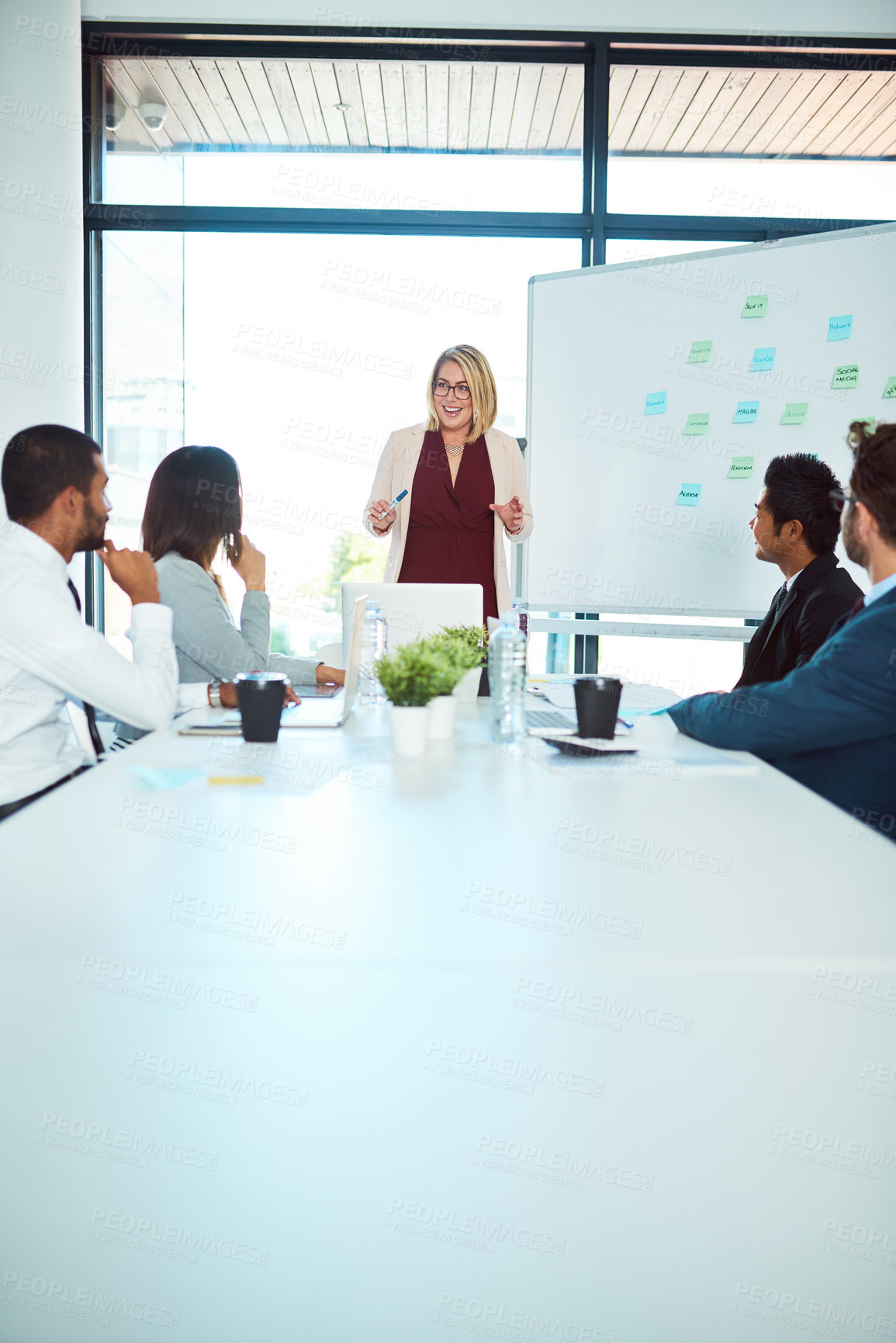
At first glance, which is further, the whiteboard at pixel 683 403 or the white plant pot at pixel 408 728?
the whiteboard at pixel 683 403

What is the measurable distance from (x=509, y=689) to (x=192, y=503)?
2.94ft

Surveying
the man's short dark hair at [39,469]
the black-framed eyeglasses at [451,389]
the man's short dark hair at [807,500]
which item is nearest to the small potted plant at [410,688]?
the man's short dark hair at [39,469]

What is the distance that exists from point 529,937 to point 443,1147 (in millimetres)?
203

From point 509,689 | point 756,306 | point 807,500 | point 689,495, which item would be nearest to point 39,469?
point 509,689

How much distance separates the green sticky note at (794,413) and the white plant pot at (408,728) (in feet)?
8.45

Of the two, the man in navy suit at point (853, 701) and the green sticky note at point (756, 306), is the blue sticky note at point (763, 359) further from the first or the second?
the man in navy suit at point (853, 701)

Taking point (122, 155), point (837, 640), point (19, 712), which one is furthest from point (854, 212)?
point (19, 712)

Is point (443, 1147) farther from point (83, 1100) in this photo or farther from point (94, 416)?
point (94, 416)

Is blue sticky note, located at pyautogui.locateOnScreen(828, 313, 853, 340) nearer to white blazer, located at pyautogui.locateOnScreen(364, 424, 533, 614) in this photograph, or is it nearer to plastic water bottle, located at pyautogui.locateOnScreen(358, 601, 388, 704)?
white blazer, located at pyautogui.locateOnScreen(364, 424, 533, 614)

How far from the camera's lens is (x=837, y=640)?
1.49m

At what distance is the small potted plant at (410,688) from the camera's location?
4.85 ft

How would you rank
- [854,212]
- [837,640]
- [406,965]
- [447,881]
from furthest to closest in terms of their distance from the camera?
[854,212], [837,640], [447,881], [406,965]

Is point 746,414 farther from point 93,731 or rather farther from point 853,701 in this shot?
point 93,731

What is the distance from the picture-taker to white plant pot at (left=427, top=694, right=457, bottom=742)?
1.63m
